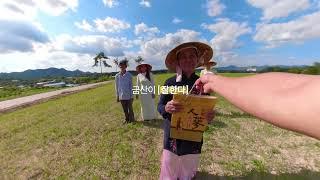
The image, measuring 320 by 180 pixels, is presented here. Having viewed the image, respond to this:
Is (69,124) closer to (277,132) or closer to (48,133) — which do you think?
(48,133)

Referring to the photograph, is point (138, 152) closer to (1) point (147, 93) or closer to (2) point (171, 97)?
(2) point (171, 97)

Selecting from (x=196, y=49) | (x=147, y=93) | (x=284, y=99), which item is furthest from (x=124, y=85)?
(x=284, y=99)

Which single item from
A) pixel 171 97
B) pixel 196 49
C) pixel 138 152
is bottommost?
pixel 138 152

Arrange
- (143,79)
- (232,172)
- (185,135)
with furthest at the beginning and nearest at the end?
(143,79), (232,172), (185,135)

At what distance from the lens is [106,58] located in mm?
85500

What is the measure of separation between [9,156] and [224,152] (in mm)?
4703

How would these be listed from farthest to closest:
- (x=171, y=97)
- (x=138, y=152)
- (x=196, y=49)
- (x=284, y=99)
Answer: (x=138, y=152)
(x=171, y=97)
(x=196, y=49)
(x=284, y=99)

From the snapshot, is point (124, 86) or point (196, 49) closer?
point (196, 49)

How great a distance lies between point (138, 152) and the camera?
6.98 metres

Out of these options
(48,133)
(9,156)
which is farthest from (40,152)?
(48,133)

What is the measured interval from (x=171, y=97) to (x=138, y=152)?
3.36 meters

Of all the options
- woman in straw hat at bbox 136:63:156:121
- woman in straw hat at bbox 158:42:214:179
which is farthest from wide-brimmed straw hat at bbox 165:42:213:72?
woman in straw hat at bbox 136:63:156:121

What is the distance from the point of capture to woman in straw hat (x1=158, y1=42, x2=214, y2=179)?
3812 mm

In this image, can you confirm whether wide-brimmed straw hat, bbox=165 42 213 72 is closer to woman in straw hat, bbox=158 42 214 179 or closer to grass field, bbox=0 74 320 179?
woman in straw hat, bbox=158 42 214 179
